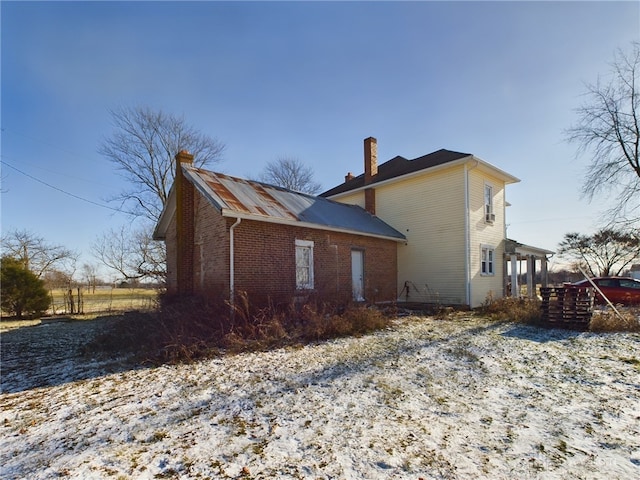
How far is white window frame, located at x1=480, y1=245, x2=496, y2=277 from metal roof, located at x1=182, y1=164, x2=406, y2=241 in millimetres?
3511

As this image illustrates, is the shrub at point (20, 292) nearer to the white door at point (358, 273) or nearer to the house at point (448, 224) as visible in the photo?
the white door at point (358, 273)

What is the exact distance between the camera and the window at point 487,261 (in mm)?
14587

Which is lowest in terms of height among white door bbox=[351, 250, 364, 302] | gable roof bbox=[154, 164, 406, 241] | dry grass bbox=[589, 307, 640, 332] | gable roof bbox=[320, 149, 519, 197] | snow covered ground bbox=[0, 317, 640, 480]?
dry grass bbox=[589, 307, 640, 332]

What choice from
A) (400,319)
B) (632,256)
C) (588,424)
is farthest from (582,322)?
(632,256)

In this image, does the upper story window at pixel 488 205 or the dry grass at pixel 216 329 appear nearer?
the dry grass at pixel 216 329

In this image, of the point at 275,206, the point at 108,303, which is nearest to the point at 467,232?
the point at 275,206

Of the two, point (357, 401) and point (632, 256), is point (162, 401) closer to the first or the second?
point (357, 401)

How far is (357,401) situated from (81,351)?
692cm

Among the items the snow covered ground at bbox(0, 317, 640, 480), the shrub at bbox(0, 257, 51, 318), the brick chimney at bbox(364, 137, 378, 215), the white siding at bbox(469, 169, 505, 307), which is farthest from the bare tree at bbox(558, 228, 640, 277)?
the shrub at bbox(0, 257, 51, 318)

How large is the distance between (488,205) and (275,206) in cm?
999

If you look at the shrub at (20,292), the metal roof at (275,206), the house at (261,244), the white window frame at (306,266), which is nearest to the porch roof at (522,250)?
the metal roof at (275,206)

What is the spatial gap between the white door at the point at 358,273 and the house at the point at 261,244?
40 millimetres

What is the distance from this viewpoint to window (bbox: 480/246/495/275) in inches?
574

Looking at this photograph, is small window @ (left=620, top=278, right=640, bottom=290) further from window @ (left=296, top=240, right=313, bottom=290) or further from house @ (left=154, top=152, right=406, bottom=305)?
window @ (left=296, top=240, right=313, bottom=290)
